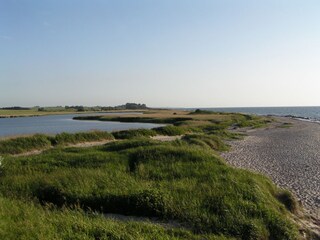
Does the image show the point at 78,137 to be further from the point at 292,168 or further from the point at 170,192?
the point at 170,192

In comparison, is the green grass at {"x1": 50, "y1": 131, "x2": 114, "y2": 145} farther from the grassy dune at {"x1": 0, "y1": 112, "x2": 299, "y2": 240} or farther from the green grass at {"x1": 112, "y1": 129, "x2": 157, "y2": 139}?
the grassy dune at {"x1": 0, "y1": 112, "x2": 299, "y2": 240}

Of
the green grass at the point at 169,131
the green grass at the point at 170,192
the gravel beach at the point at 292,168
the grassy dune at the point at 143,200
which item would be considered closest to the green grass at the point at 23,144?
the green grass at the point at 170,192

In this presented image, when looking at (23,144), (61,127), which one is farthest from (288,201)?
(61,127)

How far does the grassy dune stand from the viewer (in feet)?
34.3

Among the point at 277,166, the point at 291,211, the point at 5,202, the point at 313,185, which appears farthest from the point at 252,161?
the point at 5,202

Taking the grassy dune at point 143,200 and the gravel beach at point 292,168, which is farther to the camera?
the gravel beach at point 292,168

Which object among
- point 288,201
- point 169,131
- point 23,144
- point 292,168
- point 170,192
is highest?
point 170,192

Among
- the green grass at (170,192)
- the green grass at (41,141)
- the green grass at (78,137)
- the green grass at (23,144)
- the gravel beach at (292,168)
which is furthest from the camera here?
the green grass at (78,137)

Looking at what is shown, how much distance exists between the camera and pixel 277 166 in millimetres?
29219

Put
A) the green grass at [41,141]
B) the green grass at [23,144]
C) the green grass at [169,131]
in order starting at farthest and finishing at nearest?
the green grass at [169,131], the green grass at [41,141], the green grass at [23,144]

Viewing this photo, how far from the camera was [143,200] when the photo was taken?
13.4m

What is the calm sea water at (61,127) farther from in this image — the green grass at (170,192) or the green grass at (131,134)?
the green grass at (170,192)

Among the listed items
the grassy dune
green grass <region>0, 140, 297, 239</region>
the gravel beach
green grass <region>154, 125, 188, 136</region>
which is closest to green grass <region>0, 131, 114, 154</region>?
green grass <region>154, 125, 188, 136</region>

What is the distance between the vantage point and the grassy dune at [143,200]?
10469 mm
